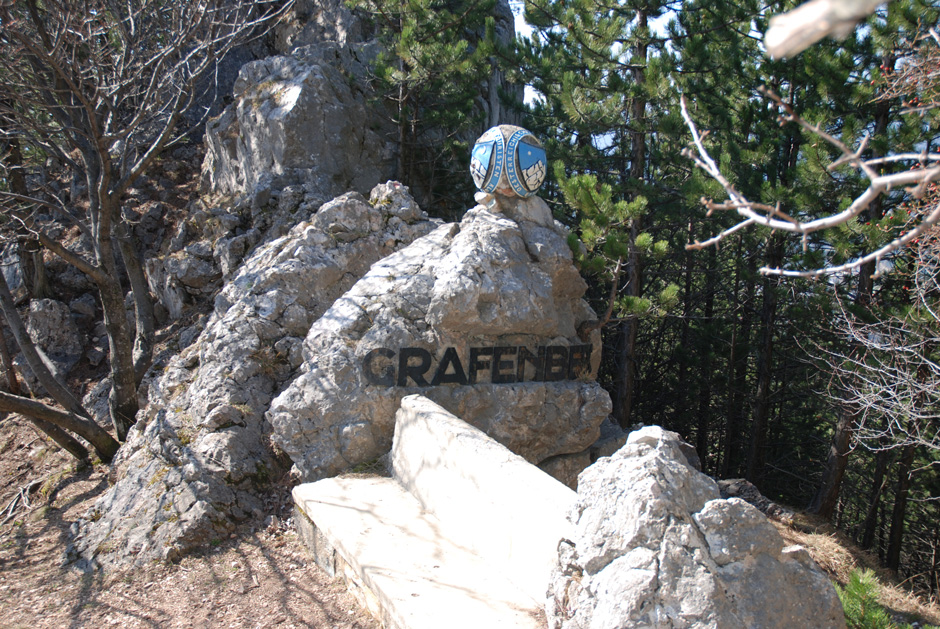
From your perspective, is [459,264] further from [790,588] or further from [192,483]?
[790,588]

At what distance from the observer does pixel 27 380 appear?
10.6m

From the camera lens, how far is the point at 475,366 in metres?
6.04

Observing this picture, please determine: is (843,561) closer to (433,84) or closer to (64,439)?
(433,84)

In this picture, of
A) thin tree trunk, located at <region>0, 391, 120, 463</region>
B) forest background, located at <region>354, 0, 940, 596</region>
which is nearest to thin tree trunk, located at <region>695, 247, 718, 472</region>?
forest background, located at <region>354, 0, 940, 596</region>

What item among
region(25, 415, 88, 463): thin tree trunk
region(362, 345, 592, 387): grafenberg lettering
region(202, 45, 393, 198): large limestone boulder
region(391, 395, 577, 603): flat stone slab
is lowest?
region(25, 415, 88, 463): thin tree trunk

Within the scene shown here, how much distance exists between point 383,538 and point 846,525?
1350cm

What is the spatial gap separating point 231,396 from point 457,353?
245 centimetres

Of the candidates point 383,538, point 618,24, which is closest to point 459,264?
point 383,538

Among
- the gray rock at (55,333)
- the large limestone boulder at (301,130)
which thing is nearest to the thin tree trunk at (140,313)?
the gray rock at (55,333)

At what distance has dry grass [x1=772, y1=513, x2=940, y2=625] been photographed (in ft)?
17.8

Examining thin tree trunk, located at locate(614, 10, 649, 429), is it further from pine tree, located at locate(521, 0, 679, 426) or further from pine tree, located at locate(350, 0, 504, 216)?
pine tree, located at locate(350, 0, 504, 216)

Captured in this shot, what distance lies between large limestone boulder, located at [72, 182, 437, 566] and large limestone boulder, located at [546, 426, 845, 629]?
3998mm

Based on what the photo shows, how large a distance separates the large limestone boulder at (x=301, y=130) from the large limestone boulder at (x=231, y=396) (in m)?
2.92

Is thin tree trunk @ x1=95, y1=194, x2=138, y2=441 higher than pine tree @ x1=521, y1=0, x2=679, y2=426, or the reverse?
pine tree @ x1=521, y1=0, x2=679, y2=426
